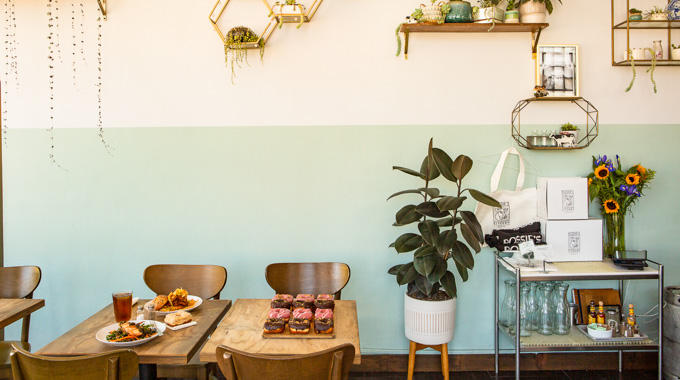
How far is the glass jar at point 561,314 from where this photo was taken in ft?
9.42

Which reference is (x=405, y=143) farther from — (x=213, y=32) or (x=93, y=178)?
(x=93, y=178)

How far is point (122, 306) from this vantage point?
2062mm

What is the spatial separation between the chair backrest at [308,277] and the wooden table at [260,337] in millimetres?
429

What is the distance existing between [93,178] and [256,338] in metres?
1.78

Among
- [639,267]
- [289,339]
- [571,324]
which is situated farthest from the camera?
[571,324]

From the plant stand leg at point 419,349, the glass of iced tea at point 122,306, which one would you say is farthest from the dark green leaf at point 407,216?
the glass of iced tea at point 122,306

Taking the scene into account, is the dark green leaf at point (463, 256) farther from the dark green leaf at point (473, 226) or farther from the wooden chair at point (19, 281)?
the wooden chair at point (19, 281)

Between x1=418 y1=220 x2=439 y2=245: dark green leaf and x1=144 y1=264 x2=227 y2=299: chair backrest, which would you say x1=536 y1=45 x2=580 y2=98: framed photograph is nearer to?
x1=418 y1=220 x2=439 y2=245: dark green leaf

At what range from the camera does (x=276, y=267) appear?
2748 millimetres

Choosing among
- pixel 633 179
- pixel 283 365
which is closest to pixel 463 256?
pixel 633 179

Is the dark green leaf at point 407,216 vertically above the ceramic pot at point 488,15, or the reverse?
the ceramic pot at point 488,15

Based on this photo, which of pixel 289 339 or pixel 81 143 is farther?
pixel 81 143

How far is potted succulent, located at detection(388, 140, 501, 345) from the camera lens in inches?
101

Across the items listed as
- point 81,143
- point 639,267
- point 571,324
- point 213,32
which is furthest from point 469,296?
point 81,143
